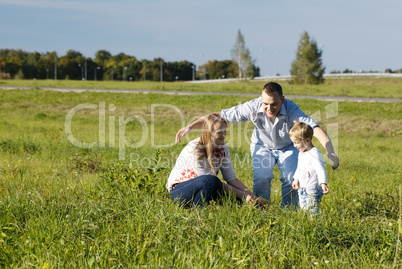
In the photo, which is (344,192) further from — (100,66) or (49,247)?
(100,66)

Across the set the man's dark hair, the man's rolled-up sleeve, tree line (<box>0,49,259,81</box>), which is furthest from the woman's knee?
tree line (<box>0,49,259,81</box>)

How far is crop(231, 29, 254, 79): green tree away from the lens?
73.2m

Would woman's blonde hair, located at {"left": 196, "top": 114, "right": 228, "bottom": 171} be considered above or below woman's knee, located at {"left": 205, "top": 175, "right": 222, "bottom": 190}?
above

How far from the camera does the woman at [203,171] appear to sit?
4.75m

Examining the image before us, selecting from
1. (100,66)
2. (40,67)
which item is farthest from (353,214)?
(100,66)

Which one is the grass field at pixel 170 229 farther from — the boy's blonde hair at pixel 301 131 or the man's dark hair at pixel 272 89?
the man's dark hair at pixel 272 89

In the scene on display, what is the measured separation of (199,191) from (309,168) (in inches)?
50.9

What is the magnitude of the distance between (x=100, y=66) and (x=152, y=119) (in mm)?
103079

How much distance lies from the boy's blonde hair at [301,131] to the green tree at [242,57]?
68.5 meters

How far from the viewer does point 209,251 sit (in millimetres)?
3609

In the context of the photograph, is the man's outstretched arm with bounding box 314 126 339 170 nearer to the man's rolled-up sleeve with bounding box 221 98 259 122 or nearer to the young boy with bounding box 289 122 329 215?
the young boy with bounding box 289 122 329 215

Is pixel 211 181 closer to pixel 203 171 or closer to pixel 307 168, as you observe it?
pixel 203 171

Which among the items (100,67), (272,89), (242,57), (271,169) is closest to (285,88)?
(271,169)

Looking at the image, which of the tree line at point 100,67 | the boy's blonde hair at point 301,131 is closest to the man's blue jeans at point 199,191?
the boy's blonde hair at point 301,131
